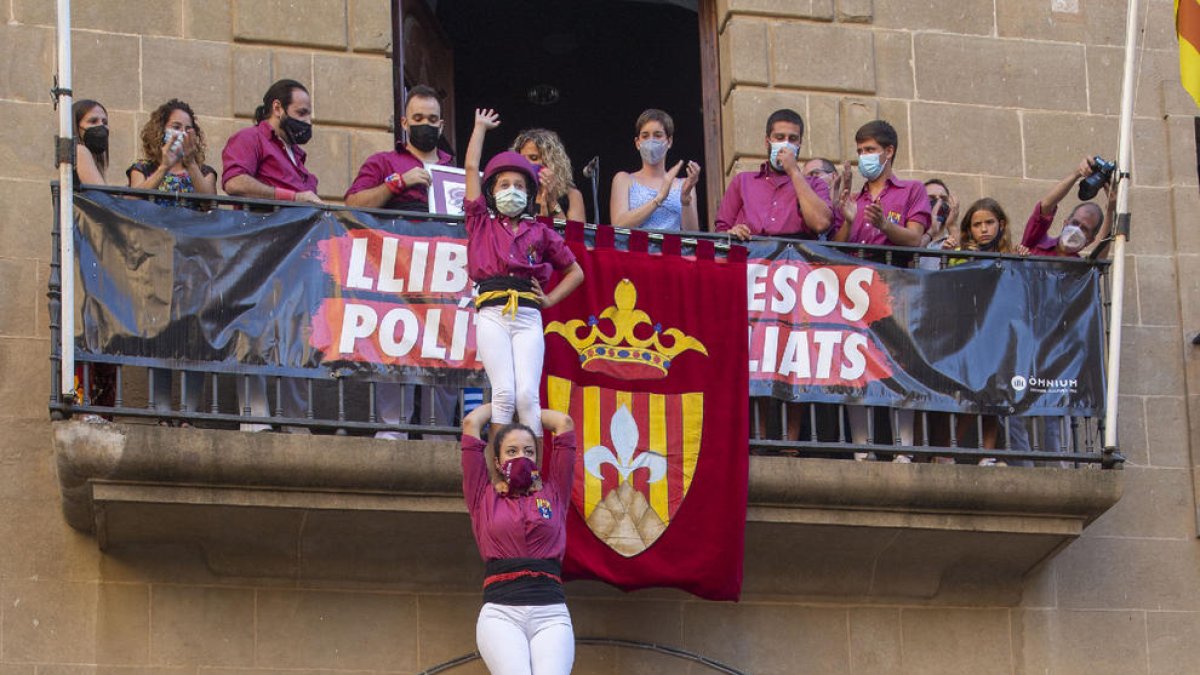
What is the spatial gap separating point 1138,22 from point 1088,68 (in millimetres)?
539

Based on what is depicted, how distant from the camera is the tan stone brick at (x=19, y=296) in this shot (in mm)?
14430

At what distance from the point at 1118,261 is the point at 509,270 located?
3740 mm

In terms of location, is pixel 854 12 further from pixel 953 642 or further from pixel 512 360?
pixel 512 360

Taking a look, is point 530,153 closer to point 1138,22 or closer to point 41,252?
point 41,252

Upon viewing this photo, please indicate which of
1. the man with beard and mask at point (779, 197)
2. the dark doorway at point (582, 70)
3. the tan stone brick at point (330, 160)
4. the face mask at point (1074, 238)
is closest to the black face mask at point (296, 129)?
the tan stone brick at point (330, 160)

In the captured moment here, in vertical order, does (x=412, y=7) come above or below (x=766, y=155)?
above

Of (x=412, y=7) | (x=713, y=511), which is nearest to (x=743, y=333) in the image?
(x=713, y=511)

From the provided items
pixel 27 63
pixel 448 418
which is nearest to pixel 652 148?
pixel 448 418

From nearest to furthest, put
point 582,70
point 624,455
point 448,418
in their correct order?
1. point 624,455
2. point 448,418
3. point 582,70

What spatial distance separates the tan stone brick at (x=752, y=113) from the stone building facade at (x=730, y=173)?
0.06 feet

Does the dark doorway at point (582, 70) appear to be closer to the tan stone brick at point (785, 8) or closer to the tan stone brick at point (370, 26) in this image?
the tan stone brick at point (785, 8)

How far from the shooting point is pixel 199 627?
1401cm

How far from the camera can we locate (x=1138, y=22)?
1634cm

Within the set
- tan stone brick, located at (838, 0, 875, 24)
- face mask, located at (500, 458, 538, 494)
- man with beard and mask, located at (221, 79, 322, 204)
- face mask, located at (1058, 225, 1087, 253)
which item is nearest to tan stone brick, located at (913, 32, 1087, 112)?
tan stone brick, located at (838, 0, 875, 24)
